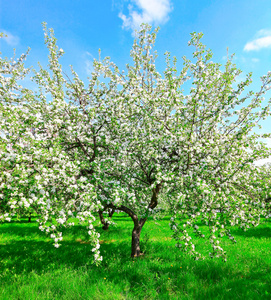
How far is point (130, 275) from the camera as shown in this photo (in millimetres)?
7172

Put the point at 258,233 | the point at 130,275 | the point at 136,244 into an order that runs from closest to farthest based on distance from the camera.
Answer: the point at 130,275
the point at 136,244
the point at 258,233

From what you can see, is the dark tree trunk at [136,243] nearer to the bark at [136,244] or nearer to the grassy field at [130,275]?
the bark at [136,244]

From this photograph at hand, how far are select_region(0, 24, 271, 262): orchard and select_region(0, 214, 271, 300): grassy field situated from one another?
1.11m

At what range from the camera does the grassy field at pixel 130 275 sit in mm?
5992

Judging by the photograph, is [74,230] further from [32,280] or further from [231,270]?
[231,270]

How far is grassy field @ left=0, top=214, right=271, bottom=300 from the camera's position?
5992mm

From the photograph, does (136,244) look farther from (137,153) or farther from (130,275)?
(137,153)

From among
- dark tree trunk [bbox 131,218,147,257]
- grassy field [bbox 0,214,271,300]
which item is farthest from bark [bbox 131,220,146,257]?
grassy field [bbox 0,214,271,300]

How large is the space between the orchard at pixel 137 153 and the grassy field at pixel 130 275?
1.11 metres

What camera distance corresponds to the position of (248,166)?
6.34 m

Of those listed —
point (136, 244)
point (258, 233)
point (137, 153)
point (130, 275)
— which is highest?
point (137, 153)

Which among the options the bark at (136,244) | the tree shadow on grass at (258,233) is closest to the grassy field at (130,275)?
the bark at (136,244)

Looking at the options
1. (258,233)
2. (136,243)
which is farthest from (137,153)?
(258,233)

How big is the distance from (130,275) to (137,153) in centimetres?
483
